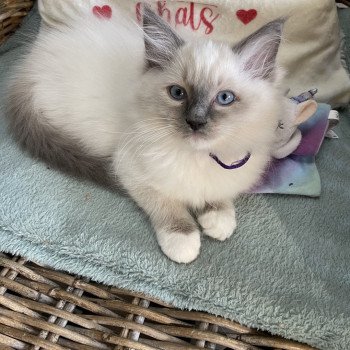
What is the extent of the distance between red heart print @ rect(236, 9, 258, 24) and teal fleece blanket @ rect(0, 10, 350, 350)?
611 mm

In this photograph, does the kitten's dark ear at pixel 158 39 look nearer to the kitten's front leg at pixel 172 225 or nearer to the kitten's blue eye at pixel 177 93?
the kitten's blue eye at pixel 177 93

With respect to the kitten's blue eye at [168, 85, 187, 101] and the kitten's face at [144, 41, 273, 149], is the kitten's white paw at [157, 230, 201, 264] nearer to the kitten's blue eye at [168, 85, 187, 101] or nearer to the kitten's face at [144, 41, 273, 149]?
the kitten's face at [144, 41, 273, 149]

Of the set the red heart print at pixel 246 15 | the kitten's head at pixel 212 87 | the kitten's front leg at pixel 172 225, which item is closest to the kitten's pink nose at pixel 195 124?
the kitten's head at pixel 212 87

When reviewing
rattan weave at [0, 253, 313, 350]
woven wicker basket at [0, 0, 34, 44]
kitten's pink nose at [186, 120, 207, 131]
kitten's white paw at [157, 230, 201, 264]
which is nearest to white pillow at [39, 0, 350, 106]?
woven wicker basket at [0, 0, 34, 44]

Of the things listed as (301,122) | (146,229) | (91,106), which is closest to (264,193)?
(301,122)

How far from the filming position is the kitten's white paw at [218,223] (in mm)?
1255

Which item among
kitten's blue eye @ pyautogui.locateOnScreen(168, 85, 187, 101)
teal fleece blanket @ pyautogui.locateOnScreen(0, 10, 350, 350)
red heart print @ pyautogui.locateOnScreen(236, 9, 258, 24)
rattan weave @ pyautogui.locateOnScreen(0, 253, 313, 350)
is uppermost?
kitten's blue eye @ pyautogui.locateOnScreen(168, 85, 187, 101)

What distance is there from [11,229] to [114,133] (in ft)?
1.38

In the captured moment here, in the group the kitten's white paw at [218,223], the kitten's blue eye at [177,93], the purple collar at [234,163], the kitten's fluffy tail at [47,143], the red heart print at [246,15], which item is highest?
the kitten's blue eye at [177,93]

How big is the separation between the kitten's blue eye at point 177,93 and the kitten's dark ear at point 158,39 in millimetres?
106

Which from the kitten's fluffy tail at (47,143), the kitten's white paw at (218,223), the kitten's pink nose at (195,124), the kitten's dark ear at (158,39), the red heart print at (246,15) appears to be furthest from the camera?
the red heart print at (246,15)

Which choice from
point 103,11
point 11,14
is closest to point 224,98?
point 103,11

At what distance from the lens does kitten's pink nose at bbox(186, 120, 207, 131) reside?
1.04 m

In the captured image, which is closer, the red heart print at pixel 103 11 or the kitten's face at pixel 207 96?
the kitten's face at pixel 207 96
